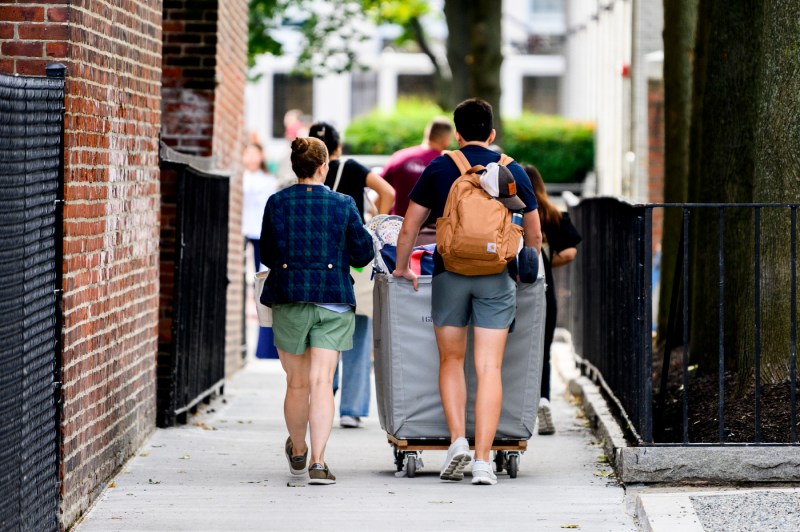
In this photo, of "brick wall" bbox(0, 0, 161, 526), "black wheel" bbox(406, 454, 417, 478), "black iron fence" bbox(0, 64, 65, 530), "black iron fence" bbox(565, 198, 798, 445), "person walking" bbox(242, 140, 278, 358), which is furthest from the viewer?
"person walking" bbox(242, 140, 278, 358)

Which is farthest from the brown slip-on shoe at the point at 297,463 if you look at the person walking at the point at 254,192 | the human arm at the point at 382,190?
the person walking at the point at 254,192

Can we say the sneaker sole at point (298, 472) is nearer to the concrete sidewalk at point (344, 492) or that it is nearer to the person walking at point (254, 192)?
the concrete sidewalk at point (344, 492)

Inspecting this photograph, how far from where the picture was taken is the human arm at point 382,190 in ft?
31.8

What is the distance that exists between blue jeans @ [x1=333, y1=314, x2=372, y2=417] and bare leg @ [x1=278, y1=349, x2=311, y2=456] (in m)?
2.01

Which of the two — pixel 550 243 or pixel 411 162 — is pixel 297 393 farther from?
pixel 411 162

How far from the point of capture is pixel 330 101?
43375 mm

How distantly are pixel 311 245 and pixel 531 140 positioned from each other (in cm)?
2565

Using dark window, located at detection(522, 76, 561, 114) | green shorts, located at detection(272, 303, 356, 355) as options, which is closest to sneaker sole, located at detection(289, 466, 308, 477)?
green shorts, located at detection(272, 303, 356, 355)

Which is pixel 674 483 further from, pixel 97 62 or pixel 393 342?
pixel 97 62

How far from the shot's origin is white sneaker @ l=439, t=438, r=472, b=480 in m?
7.61

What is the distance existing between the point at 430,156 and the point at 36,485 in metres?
5.85

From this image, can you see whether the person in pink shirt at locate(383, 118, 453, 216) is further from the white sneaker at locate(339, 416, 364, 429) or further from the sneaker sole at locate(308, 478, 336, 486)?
the sneaker sole at locate(308, 478, 336, 486)

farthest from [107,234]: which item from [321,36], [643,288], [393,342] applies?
[321,36]

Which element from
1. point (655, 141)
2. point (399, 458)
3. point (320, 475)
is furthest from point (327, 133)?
point (655, 141)
